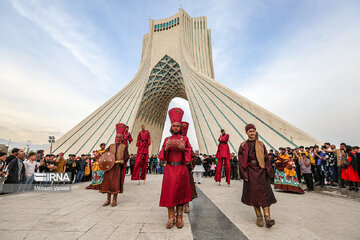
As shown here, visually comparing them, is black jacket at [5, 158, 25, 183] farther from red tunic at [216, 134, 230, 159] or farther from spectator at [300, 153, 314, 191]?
spectator at [300, 153, 314, 191]

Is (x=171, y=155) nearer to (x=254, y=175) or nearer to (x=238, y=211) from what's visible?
(x=254, y=175)

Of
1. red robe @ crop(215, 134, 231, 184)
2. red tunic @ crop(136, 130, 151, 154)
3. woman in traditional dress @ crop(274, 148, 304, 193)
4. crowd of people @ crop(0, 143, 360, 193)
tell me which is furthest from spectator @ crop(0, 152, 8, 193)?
woman in traditional dress @ crop(274, 148, 304, 193)

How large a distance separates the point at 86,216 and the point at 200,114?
13.3 metres

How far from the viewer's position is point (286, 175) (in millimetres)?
5398

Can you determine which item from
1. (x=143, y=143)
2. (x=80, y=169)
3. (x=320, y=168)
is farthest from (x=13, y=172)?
(x=320, y=168)

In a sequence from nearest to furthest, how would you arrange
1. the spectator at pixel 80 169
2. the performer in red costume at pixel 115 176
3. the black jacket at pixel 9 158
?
the performer in red costume at pixel 115 176 → the black jacket at pixel 9 158 → the spectator at pixel 80 169

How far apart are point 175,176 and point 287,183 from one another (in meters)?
4.78

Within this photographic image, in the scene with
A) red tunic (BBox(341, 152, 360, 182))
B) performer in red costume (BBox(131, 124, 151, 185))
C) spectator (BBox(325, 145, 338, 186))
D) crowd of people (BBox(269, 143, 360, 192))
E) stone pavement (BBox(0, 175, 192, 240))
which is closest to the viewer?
stone pavement (BBox(0, 175, 192, 240))

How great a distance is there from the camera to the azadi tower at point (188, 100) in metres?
11.9

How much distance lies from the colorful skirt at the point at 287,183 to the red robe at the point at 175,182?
450 cm

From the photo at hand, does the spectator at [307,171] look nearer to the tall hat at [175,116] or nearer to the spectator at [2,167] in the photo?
the tall hat at [175,116]

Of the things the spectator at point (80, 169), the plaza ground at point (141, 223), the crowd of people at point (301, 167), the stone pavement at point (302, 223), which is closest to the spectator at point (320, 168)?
the crowd of people at point (301, 167)

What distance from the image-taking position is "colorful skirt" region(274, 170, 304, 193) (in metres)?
5.19

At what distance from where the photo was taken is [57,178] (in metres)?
6.69
